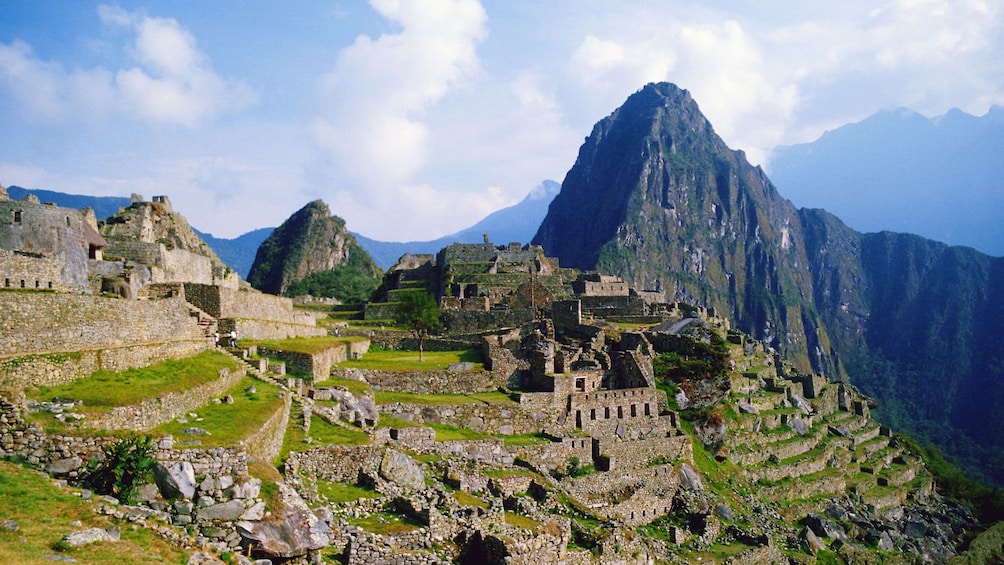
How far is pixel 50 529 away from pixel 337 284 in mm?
110476

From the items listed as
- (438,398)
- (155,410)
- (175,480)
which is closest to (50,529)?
(175,480)

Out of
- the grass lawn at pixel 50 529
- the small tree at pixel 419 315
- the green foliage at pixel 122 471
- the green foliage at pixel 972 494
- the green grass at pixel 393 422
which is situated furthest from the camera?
the green foliage at pixel 972 494

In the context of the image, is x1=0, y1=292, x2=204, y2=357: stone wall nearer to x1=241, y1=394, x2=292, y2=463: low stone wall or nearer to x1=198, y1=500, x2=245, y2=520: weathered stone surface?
x1=241, y1=394, x2=292, y2=463: low stone wall

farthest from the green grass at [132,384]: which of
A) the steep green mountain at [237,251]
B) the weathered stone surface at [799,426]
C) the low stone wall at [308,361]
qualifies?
the steep green mountain at [237,251]

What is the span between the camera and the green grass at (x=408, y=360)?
3341 cm

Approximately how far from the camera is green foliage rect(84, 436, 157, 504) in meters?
12.7

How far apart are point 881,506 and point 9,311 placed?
177 ft

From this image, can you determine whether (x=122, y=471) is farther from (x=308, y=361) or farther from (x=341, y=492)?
(x=308, y=361)

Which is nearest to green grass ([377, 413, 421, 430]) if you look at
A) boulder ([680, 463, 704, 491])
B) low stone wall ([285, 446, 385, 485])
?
low stone wall ([285, 446, 385, 485])

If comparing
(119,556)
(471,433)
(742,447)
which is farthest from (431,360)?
(119,556)

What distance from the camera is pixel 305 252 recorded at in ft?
465

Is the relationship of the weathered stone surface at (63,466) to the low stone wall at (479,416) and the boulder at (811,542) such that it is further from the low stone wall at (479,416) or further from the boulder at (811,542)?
the boulder at (811,542)

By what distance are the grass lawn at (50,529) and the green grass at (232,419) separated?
2.50 m

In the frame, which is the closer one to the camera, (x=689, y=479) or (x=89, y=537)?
(x=89, y=537)
